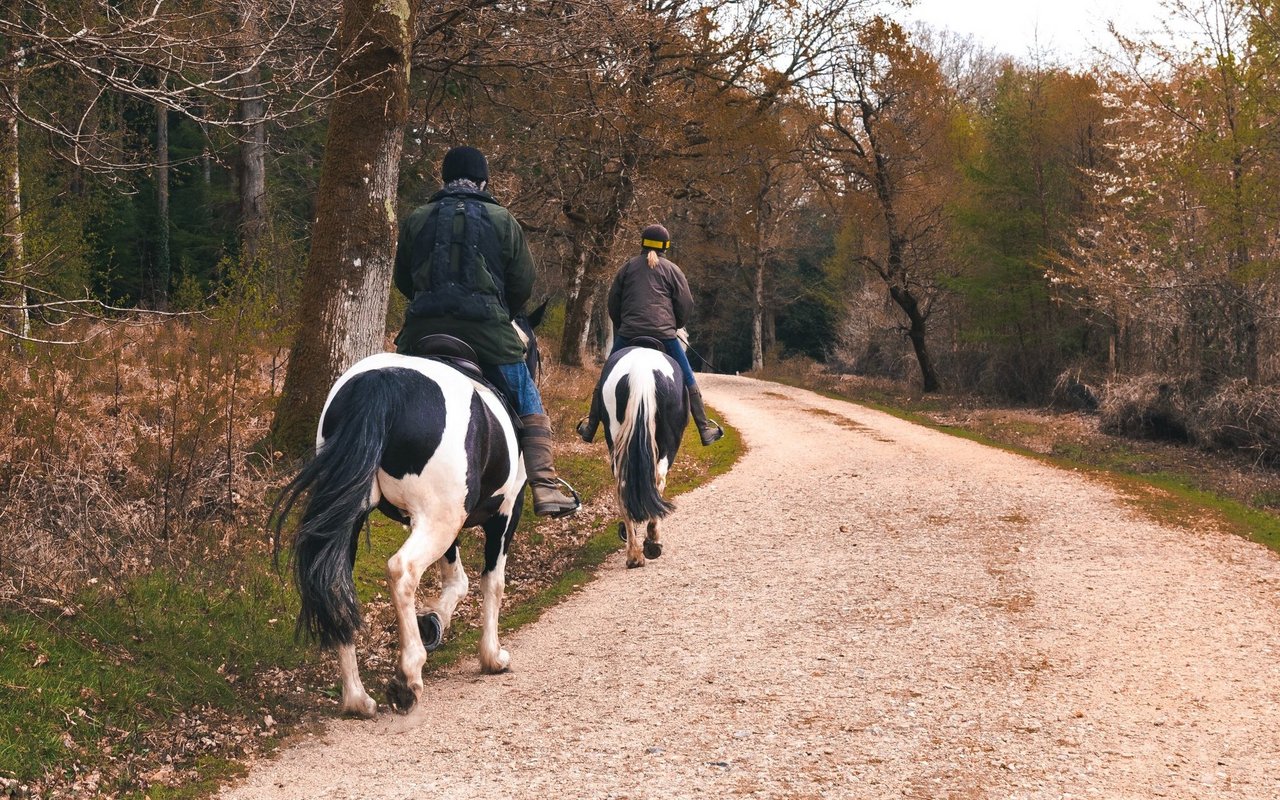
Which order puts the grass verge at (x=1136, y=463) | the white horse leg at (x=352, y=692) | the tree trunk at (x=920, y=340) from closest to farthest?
the white horse leg at (x=352, y=692) < the grass verge at (x=1136, y=463) < the tree trunk at (x=920, y=340)

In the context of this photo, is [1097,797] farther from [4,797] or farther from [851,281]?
[851,281]

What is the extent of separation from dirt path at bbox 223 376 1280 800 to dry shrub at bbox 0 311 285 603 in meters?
2.01

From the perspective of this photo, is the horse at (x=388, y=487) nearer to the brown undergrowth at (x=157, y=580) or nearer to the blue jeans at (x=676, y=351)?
the brown undergrowth at (x=157, y=580)

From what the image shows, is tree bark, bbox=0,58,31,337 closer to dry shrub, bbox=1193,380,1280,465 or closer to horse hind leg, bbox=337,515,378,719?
horse hind leg, bbox=337,515,378,719

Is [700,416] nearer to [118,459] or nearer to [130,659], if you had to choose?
[118,459]

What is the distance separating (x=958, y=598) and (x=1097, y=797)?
11.0 feet

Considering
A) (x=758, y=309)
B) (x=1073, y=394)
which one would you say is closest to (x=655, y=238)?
(x=1073, y=394)

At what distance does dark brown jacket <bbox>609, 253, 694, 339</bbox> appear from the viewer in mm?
9562

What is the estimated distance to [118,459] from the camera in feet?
23.5

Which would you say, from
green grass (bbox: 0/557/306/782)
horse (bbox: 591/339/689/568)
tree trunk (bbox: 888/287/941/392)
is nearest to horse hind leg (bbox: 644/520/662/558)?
horse (bbox: 591/339/689/568)

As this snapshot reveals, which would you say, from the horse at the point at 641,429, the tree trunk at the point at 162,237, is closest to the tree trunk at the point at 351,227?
the horse at the point at 641,429

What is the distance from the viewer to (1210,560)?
895 centimetres

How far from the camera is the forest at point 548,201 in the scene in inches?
266

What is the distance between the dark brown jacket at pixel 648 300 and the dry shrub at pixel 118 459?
3.37m
